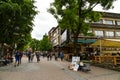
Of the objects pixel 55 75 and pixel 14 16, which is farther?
pixel 14 16

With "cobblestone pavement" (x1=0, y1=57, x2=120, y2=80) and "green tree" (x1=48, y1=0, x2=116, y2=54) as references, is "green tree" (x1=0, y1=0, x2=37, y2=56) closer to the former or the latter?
"green tree" (x1=48, y1=0, x2=116, y2=54)

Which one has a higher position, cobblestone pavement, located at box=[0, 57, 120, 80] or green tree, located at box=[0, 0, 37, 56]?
green tree, located at box=[0, 0, 37, 56]

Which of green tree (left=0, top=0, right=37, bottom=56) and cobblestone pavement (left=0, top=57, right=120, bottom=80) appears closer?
cobblestone pavement (left=0, top=57, right=120, bottom=80)

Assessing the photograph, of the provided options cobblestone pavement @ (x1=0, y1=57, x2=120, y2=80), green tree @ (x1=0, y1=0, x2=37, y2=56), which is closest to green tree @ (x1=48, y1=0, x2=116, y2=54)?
green tree @ (x1=0, y1=0, x2=37, y2=56)

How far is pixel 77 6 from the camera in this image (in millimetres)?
22922

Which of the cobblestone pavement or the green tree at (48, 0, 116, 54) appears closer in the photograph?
the cobblestone pavement

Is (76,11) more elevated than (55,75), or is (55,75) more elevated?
(76,11)

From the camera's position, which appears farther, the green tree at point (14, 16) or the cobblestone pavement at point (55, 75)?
the green tree at point (14, 16)

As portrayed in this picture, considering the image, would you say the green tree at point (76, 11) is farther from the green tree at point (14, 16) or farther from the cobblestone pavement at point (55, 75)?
the cobblestone pavement at point (55, 75)

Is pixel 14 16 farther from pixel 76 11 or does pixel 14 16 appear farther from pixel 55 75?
pixel 55 75

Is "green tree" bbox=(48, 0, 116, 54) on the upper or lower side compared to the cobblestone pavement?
upper

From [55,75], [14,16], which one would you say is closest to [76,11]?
[14,16]

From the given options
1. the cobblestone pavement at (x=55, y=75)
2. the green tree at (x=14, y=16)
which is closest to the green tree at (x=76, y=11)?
the green tree at (x=14, y=16)

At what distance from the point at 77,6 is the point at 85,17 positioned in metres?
1.55
